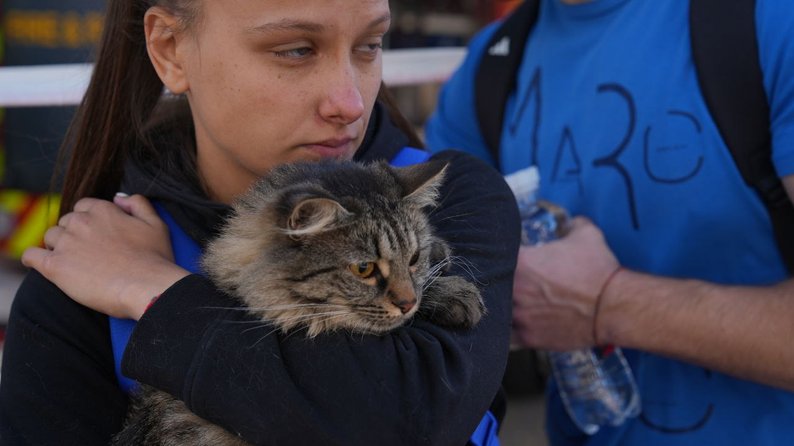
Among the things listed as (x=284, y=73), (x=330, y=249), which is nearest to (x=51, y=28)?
(x=284, y=73)

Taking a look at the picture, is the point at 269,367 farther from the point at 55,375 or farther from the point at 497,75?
the point at 497,75

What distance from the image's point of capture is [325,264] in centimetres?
197

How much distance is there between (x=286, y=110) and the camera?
2107 mm

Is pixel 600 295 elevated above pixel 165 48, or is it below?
below

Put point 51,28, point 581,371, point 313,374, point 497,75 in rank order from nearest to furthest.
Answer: point 313,374
point 581,371
point 497,75
point 51,28

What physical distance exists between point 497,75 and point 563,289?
3.54ft

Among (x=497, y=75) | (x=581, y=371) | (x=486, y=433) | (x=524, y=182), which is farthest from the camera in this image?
(x=497, y=75)

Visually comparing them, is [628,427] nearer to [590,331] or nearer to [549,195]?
[590,331]

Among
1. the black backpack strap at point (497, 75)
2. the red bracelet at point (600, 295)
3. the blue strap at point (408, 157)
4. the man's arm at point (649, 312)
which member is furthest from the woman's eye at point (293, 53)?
the black backpack strap at point (497, 75)

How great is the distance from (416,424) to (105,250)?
97 cm

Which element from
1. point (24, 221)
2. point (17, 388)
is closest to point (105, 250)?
point (17, 388)

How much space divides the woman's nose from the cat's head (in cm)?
13

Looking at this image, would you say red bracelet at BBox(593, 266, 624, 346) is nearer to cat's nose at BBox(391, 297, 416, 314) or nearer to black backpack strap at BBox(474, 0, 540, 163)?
black backpack strap at BBox(474, 0, 540, 163)

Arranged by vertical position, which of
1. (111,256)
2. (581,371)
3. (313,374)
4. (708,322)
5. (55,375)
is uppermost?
(111,256)
